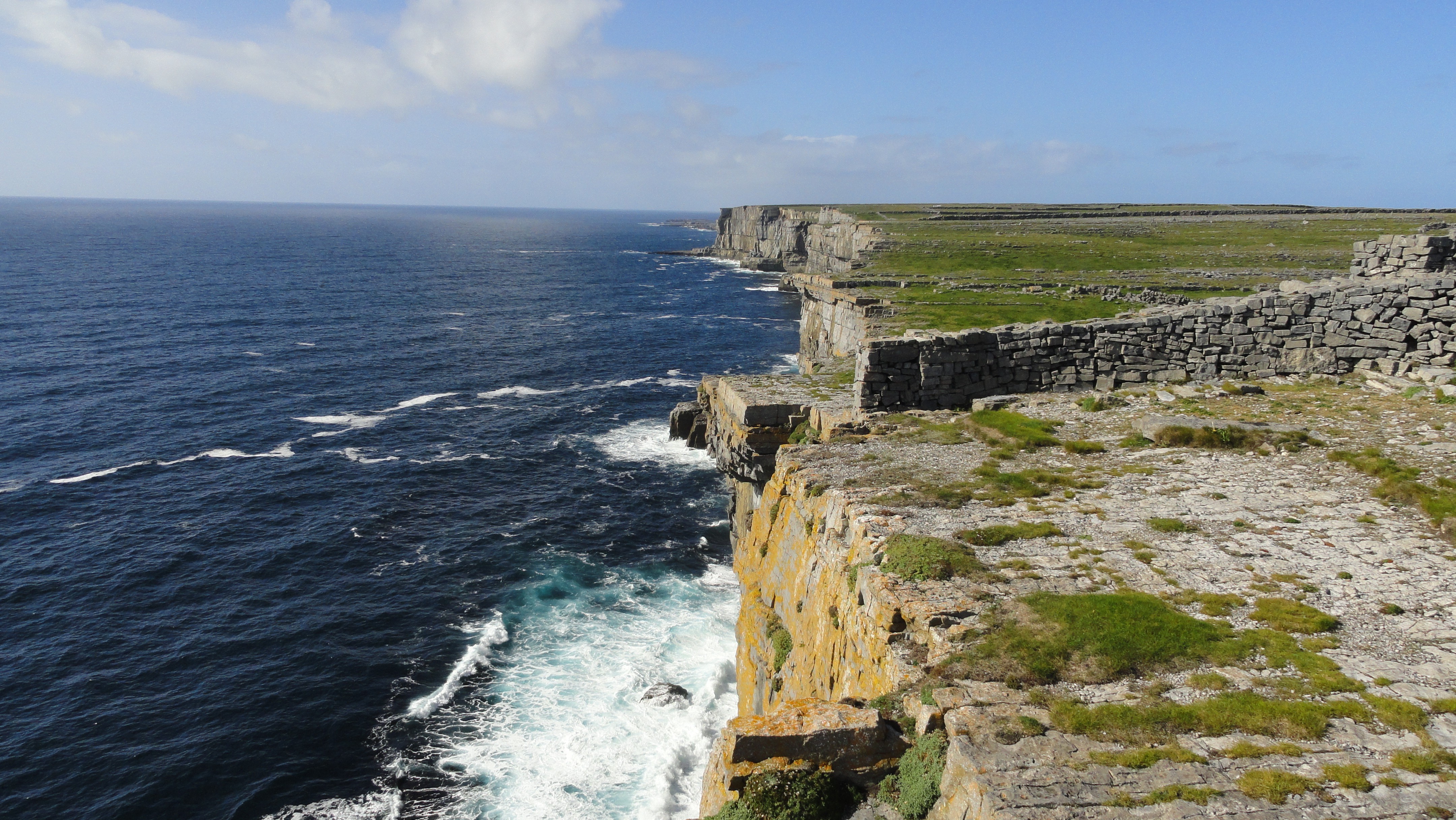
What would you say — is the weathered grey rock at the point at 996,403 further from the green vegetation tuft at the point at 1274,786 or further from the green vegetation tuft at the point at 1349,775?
the green vegetation tuft at the point at 1274,786

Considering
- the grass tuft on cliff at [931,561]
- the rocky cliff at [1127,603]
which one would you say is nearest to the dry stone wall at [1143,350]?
the rocky cliff at [1127,603]

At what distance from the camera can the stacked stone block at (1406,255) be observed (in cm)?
2170

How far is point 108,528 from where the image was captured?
1640 inches

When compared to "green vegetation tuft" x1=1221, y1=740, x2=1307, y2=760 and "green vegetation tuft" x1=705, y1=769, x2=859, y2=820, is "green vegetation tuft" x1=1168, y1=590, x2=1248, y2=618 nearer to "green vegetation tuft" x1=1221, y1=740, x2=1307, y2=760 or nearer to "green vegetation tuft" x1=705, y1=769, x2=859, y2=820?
"green vegetation tuft" x1=1221, y1=740, x2=1307, y2=760

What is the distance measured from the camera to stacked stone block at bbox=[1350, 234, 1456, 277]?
854 inches

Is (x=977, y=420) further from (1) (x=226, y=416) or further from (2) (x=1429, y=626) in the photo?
(1) (x=226, y=416)

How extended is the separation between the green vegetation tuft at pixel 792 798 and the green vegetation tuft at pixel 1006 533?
5.50 meters

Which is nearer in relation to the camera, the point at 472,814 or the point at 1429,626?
the point at 1429,626

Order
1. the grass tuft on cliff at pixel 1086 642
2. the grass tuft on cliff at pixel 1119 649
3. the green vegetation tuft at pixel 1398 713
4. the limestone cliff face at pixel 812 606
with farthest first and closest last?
the limestone cliff face at pixel 812 606 → the grass tuft on cliff at pixel 1086 642 → the grass tuft on cliff at pixel 1119 649 → the green vegetation tuft at pixel 1398 713

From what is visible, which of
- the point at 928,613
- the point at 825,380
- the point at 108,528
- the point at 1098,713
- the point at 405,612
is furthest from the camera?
the point at 108,528

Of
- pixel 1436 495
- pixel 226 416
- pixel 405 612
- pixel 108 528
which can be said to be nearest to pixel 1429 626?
pixel 1436 495

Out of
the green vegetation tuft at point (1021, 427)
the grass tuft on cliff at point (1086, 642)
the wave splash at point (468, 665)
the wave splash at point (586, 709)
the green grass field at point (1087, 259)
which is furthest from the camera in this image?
the green grass field at point (1087, 259)

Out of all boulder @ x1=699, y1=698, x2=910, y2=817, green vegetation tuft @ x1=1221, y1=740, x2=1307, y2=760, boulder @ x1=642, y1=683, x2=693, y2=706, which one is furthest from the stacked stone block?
boulder @ x1=642, y1=683, x2=693, y2=706

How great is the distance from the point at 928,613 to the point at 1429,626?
6588 mm
